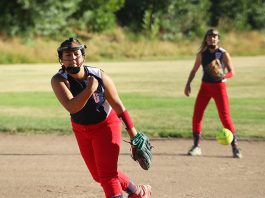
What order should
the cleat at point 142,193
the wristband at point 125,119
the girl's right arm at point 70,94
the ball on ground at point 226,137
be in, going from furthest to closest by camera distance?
the ball on ground at point 226,137 → the cleat at point 142,193 → the wristband at point 125,119 → the girl's right arm at point 70,94

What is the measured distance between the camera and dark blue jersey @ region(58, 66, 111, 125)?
6.03 m

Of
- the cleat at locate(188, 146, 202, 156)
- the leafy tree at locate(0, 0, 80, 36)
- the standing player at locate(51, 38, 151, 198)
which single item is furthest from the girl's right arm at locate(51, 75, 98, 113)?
the leafy tree at locate(0, 0, 80, 36)

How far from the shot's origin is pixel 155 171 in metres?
9.25

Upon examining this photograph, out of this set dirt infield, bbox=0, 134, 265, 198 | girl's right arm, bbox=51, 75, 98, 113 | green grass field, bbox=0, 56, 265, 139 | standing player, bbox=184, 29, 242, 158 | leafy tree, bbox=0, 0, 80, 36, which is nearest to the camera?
girl's right arm, bbox=51, 75, 98, 113

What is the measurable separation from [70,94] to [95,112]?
14.4 inches

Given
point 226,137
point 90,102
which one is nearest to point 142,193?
point 90,102

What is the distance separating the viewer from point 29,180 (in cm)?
866

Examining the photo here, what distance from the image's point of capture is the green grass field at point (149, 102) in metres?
13.8

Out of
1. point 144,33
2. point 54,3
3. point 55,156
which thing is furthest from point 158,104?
point 144,33

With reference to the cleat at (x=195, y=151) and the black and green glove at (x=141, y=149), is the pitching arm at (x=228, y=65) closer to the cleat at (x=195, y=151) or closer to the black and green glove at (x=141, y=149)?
the cleat at (x=195, y=151)

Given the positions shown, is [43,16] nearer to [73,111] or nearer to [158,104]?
[158,104]

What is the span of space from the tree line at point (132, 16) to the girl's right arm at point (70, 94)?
40.3m

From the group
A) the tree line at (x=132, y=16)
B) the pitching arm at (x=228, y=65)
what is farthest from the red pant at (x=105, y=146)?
the tree line at (x=132, y=16)

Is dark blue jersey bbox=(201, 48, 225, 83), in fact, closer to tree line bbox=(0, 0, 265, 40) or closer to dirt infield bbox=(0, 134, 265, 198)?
dirt infield bbox=(0, 134, 265, 198)
